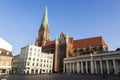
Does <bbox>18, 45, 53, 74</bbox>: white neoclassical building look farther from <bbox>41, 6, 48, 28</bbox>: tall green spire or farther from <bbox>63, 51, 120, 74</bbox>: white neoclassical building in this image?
<bbox>41, 6, 48, 28</bbox>: tall green spire

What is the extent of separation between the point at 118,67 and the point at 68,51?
120ft

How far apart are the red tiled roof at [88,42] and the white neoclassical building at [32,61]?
25847 mm

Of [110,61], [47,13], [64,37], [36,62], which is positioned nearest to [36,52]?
[36,62]

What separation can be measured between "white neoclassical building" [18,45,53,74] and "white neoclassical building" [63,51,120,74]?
1376 centimetres

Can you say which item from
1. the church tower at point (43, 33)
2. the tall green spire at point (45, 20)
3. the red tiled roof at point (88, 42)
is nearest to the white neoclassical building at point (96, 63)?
the red tiled roof at point (88, 42)

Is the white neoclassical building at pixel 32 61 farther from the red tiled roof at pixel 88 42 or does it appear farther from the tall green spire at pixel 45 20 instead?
the tall green spire at pixel 45 20

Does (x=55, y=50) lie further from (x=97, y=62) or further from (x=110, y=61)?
(x=110, y=61)

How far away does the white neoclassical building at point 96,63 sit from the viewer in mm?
58344

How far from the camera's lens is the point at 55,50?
92.2 meters

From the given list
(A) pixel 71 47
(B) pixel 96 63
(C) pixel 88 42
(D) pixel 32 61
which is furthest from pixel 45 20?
(B) pixel 96 63

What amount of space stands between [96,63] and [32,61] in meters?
35.6

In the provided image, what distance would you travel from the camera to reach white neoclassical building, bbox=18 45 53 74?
73.6 meters

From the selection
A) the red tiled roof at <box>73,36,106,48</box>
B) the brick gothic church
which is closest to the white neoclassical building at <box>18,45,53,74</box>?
the brick gothic church

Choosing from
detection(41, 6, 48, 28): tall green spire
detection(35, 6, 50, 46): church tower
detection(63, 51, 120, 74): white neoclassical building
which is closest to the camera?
detection(63, 51, 120, 74): white neoclassical building
